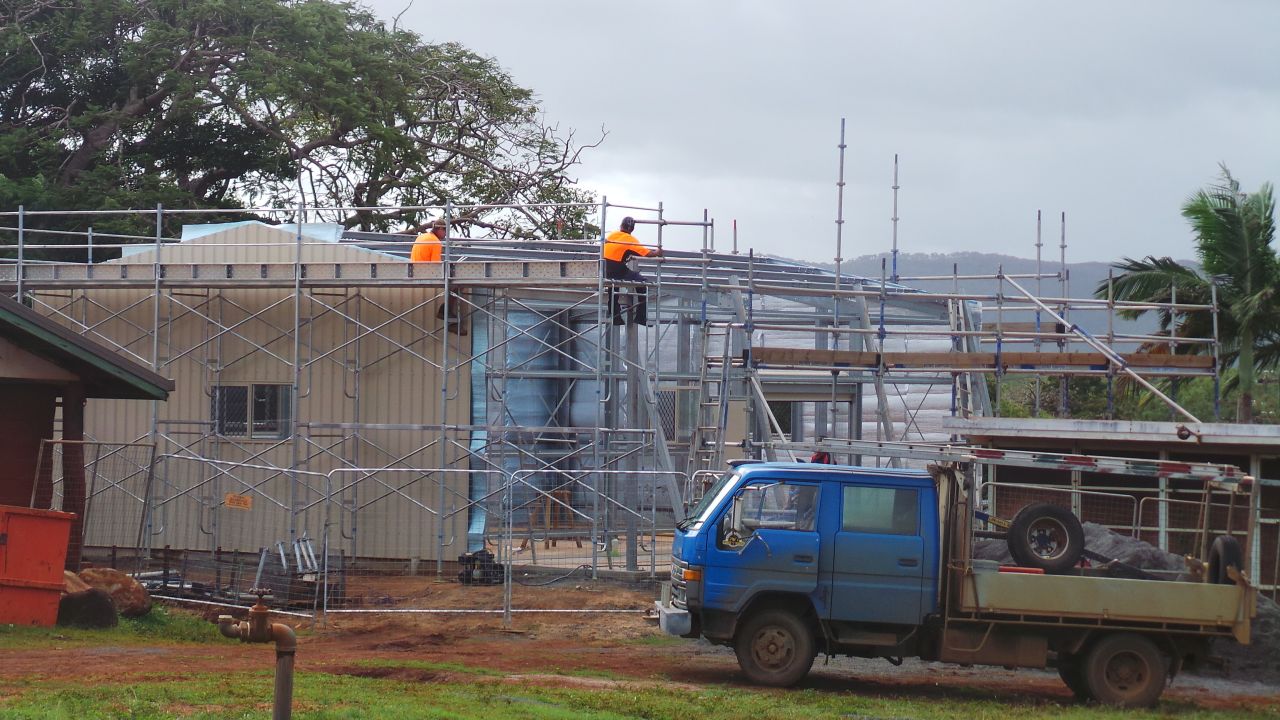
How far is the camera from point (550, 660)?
1381 cm

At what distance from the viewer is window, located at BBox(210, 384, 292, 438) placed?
838 inches

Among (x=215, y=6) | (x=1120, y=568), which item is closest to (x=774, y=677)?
(x=1120, y=568)

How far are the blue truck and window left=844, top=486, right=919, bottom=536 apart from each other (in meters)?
0.01

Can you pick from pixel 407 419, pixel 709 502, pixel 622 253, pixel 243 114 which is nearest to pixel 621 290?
pixel 622 253

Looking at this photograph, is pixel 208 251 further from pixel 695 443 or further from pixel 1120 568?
pixel 1120 568

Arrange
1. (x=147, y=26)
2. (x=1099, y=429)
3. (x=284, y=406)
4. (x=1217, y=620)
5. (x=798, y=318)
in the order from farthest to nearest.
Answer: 1. (x=147, y=26)
2. (x=798, y=318)
3. (x=284, y=406)
4. (x=1099, y=429)
5. (x=1217, y=620)

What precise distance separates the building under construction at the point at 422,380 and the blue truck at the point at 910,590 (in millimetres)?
5505

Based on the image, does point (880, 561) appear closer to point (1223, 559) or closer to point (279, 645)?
point (1223, 559)

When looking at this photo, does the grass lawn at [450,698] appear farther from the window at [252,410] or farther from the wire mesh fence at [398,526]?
the window at [252,410]

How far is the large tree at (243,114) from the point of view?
33.4 m

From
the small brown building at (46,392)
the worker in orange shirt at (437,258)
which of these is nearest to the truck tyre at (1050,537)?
the worker in orange shirt at (437,258)

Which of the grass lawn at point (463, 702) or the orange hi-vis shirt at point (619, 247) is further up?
the orange hi-vis shirt at point (619, 247)

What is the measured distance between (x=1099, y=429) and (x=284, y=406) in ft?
39.8

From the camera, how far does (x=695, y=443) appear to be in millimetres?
19297
